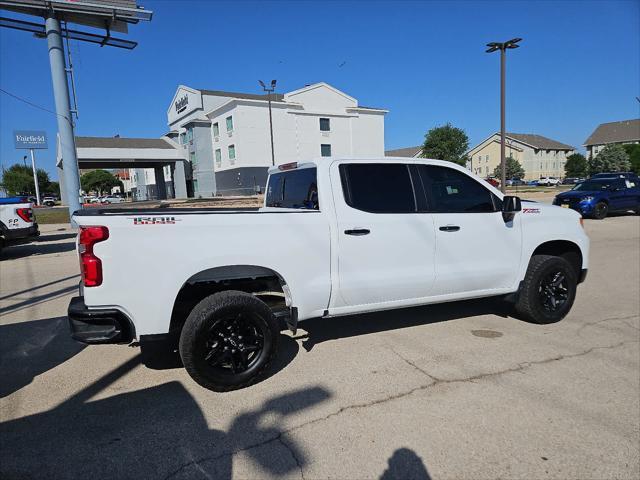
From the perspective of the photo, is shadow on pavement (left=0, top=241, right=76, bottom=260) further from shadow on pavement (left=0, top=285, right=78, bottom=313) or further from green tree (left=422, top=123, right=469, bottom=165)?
green tree (left=422, top=123, right=469, bottom=165)

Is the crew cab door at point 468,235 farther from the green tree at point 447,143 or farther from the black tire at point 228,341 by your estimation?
the green tree at point 447,143

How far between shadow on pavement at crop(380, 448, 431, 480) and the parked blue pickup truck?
17.8m

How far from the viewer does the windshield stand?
57.7 feet

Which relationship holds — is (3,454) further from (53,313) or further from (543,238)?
(543,238)

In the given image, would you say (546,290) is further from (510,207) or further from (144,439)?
(144,439)

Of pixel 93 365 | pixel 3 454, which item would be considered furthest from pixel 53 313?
pixel 3 454

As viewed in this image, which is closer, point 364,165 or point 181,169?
point 364,165

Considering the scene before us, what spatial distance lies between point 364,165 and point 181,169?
56.3 meters

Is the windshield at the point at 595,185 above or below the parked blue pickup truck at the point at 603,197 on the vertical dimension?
above

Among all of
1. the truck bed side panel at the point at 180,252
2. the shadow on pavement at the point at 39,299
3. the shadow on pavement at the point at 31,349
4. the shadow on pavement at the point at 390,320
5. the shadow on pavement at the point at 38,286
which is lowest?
the shadow on pavement at the point at 390,320

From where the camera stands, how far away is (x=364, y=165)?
13.8 feet

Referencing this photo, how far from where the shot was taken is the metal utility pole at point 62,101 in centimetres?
1938

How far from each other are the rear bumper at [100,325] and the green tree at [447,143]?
6066 centimetres

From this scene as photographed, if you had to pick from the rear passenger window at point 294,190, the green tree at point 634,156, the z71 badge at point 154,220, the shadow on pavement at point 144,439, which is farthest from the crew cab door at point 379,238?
the green tree at point 634,156
